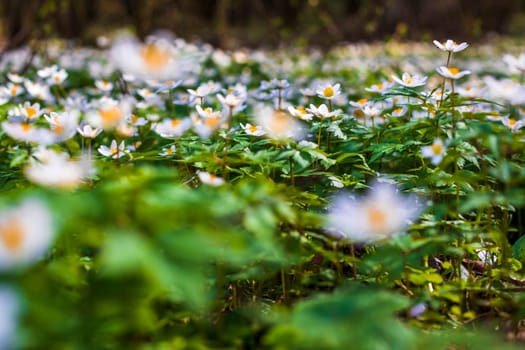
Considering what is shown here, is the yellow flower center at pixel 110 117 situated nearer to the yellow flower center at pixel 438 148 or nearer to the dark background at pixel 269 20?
the yellow flower center at pixel 438 148

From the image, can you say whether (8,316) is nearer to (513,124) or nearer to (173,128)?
(173,128)

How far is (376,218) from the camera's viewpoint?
1.22 m

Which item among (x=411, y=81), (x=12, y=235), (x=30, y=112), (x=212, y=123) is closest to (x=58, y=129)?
(x=30, y=112)

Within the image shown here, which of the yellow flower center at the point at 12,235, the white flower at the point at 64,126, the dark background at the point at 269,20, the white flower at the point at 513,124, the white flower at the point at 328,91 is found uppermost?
the yellow flower center at the point at 12,235

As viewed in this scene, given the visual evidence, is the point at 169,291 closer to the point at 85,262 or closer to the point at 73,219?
the point at 85,262

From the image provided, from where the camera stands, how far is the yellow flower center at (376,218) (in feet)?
3.99

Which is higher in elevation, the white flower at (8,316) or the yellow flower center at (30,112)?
the white flower at (8,316)

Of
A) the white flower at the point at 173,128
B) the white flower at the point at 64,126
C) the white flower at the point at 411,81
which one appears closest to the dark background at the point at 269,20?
the white flower at the point at 411,81

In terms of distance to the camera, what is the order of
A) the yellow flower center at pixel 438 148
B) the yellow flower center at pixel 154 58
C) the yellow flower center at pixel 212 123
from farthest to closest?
the yellow flower center at pixel 212 123, the yellow flower center at pixel 438 148, the yellow flower center at pixel 154 58

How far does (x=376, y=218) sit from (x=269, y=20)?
8.03 m

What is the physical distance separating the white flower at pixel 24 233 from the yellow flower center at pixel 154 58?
54 centimetres

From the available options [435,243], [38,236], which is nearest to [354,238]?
[435,243]

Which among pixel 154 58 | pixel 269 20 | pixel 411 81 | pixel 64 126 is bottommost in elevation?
pixel 269 20

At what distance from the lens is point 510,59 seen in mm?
2438
